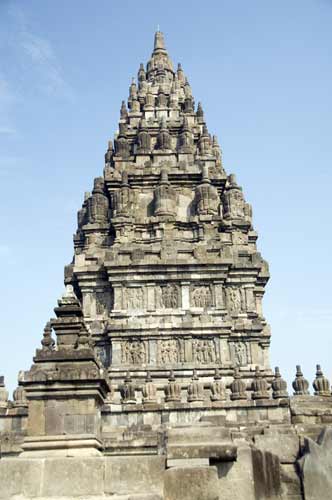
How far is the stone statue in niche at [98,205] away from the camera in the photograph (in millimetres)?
29797

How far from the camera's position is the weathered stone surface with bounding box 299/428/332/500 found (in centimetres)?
833

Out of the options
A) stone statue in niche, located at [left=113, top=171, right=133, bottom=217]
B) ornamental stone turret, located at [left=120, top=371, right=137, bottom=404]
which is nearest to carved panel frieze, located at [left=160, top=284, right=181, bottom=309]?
stone statue in niche, located at [left=113, top=171, right=133, bottom=217]

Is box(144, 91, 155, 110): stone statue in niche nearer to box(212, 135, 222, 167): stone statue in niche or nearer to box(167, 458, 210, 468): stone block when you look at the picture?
box(212, 135, 222, 167): stone statue in niche

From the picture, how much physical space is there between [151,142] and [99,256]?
8576mm

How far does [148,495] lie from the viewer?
725 cm

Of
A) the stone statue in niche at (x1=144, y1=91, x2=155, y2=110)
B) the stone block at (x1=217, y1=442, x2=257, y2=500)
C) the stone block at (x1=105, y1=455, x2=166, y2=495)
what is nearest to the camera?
the stone block at (x1=105, y1=455, x2=166, y2=495)

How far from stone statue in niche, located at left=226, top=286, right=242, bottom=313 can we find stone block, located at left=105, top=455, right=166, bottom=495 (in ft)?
64.2

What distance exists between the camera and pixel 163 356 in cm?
2491

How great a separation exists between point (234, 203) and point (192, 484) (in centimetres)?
2465

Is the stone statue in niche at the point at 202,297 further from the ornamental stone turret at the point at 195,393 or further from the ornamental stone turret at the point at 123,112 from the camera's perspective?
the ornamental stone turret at the point at 123,112

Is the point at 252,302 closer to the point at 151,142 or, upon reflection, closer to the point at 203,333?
the point at 203,333

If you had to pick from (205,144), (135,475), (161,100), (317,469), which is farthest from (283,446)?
(161,100)

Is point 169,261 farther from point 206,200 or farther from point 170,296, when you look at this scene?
point 206,200

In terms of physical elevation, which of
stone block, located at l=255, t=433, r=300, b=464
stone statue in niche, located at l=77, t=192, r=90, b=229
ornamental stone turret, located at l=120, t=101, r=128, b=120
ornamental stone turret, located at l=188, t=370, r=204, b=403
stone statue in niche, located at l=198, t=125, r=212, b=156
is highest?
ornamental stone turret, located at l=120, t=101, r=128, b=120
